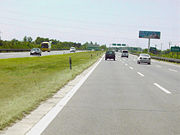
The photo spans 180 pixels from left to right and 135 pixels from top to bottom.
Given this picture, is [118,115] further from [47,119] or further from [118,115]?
[47,119]

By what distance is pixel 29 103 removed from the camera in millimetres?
6586

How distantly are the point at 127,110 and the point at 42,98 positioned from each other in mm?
2620

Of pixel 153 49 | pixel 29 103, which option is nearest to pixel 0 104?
pixel 29 103

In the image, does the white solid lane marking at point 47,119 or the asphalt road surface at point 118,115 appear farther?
the asphalt road surface at point 118,115

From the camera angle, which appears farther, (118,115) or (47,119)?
(118,115)

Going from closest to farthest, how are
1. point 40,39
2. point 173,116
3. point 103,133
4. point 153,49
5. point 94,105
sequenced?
point 103,133
point 173,116
point 94,105
point 153,49
point 40,39

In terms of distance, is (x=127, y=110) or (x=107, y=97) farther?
(x=107, y=97)

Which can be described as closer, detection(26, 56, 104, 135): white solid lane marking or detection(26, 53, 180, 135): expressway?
detection(26, 56, 104, 135): white solid lane marking

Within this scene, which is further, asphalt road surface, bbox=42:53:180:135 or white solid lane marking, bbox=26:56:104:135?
asphalt road surface, bbox=42:53:180:135

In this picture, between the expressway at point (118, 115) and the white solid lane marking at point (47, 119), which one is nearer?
the white solid lane marking at point (47, 119)

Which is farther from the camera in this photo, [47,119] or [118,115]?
[118,115]

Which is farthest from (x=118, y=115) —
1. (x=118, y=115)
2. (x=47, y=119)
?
(x=47, y=119)

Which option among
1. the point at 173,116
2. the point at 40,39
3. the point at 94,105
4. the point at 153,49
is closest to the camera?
the point at 173,116

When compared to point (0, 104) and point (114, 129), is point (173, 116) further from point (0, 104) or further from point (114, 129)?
point (0, 104)
